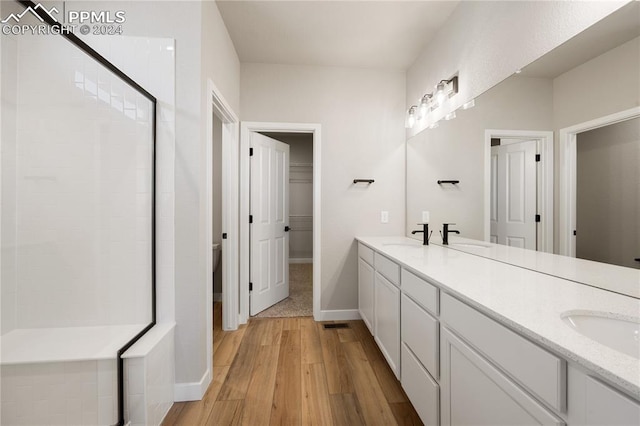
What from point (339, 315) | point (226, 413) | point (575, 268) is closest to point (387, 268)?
point (575, 268)

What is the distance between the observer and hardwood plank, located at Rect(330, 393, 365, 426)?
1481 millimetres

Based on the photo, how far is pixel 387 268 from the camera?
74.4 inches

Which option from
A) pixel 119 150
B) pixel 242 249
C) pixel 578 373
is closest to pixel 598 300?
pixel 578 373

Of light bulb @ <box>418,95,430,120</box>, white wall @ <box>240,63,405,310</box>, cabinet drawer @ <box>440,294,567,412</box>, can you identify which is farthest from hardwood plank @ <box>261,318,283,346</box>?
light bulb @ <box>418,95,430,120</box>

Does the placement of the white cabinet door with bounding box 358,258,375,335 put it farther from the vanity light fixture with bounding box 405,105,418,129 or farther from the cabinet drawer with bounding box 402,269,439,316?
the vanity light fixture with bounding box 405,105,418,129

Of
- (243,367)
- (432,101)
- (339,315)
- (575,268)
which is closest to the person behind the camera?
(575,268)

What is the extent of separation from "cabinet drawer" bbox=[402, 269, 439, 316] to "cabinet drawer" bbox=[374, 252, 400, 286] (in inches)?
4.4

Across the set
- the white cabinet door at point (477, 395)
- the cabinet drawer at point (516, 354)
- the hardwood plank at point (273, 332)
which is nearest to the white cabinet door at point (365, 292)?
the hardwood plank at point (273, 332)

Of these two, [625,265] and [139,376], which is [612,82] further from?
[139,376]

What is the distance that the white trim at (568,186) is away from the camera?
1.14 meters

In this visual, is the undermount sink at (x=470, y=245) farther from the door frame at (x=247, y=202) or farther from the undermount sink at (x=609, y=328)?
the door frame at (x=247, y=202)

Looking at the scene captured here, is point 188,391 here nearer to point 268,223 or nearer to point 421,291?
point 421,291

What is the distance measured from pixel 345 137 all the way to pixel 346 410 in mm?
2359

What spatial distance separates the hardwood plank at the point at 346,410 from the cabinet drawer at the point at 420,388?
12.5 inches
